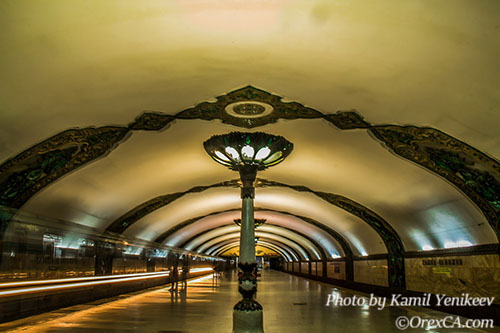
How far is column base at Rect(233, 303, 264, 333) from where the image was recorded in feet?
23.6

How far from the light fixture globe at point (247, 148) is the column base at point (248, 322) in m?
2.82

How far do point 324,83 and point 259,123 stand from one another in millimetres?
2012

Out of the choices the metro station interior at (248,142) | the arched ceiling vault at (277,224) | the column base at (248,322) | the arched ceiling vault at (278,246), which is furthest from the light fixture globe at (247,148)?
the arched ceiling vault at (278,246)

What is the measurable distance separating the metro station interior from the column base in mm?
90

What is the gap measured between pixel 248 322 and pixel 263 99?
386cm

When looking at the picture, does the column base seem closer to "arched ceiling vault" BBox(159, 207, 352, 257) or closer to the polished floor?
the polished floor

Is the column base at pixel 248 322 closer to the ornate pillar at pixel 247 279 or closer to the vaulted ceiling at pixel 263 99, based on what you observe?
the ornate pillar at pixel 247 279

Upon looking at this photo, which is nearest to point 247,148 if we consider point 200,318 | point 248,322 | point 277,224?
point 248,322

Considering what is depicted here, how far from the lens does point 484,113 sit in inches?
211

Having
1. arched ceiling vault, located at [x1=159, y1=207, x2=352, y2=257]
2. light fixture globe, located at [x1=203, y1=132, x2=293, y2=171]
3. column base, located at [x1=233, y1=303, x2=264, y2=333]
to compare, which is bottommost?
column base, located at [x1=233, y1=303, x2=264, y2=333]

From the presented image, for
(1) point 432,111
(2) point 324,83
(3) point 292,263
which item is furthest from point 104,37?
(3) point 292,263

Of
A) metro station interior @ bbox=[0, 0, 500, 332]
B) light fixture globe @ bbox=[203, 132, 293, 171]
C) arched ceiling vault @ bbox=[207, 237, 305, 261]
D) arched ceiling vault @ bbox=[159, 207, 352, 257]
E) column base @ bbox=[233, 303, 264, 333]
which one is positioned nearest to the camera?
metro station interior @ bbox=[0, 0, 500, 332]

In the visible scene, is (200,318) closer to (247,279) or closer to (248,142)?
(247,279)

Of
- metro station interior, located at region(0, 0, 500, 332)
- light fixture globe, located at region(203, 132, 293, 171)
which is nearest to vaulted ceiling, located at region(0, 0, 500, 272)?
metro station interior, located at region(0, 0, 500, 332)
